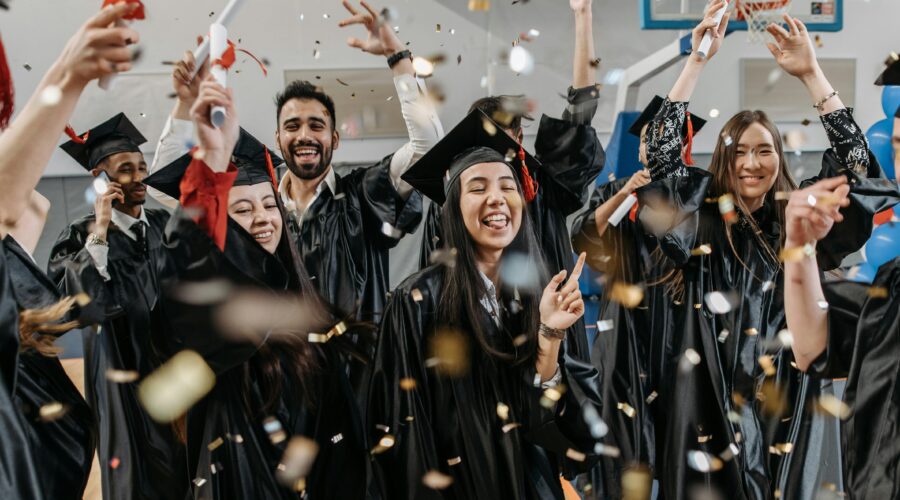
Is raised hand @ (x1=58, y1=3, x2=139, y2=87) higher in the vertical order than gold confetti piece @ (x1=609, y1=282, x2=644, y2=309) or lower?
higher

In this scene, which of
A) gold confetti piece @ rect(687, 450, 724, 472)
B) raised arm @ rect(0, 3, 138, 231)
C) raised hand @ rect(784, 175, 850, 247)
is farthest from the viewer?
gold confetti piece @ rect(687, 450, 724, 472)

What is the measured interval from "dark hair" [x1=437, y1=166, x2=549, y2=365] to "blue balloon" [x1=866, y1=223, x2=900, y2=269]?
127 inches

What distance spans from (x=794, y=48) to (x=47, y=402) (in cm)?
249

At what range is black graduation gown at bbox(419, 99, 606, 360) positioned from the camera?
3150mm

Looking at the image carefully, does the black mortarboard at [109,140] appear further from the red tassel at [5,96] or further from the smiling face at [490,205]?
the red tassel at [5,96]

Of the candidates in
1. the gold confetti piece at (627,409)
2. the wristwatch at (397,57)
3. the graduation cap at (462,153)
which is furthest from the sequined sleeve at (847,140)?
the wristwatch at (397,57)

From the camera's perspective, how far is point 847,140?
8.14 ft

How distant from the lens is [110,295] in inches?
112

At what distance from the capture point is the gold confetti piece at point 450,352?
2.19 meters

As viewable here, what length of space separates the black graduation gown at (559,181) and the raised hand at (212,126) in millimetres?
1435

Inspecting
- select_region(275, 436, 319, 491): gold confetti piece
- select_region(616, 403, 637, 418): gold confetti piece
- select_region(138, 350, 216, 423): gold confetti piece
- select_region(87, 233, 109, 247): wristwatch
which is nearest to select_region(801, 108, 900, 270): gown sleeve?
select_region(616, 403, 637, 418): gold confetti piece

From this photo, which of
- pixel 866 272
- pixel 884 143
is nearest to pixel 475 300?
pixel 884 143

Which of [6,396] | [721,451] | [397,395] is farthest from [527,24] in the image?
[6,396]

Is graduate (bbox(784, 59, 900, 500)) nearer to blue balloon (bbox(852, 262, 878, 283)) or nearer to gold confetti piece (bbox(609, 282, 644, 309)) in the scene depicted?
gold confetti piece (bbox(609, 282, 644, 309))
